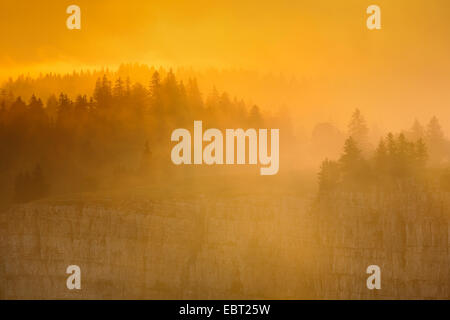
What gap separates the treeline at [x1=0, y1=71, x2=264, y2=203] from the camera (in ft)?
49.7

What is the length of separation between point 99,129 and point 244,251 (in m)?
4.54

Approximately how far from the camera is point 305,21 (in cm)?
1529

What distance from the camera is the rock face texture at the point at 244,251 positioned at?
14.6 metres

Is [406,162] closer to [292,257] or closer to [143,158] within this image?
[292,257]

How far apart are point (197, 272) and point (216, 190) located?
1.91 m

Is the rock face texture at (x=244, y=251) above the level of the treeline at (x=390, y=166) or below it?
below

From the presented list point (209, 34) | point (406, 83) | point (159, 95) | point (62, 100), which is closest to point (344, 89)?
point (406, 83)

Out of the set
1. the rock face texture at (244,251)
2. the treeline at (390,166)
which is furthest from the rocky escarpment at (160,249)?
the treeline at (390,166)

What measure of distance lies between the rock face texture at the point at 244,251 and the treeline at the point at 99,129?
107cm

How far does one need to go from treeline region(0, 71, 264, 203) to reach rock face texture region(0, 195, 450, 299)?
1.07 meters

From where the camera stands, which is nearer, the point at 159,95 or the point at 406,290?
the point at 406,290

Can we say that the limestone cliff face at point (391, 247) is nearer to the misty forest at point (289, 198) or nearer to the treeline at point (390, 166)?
the misty forest at point (289, 198)

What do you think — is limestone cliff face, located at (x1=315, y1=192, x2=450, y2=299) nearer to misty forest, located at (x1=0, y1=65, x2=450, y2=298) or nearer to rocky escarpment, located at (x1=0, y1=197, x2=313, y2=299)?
misty forest, located at (x1=0, y1=65, x2=450, y2=298)

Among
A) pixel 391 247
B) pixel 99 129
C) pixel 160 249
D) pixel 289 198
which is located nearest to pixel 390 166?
pixel 391 247
